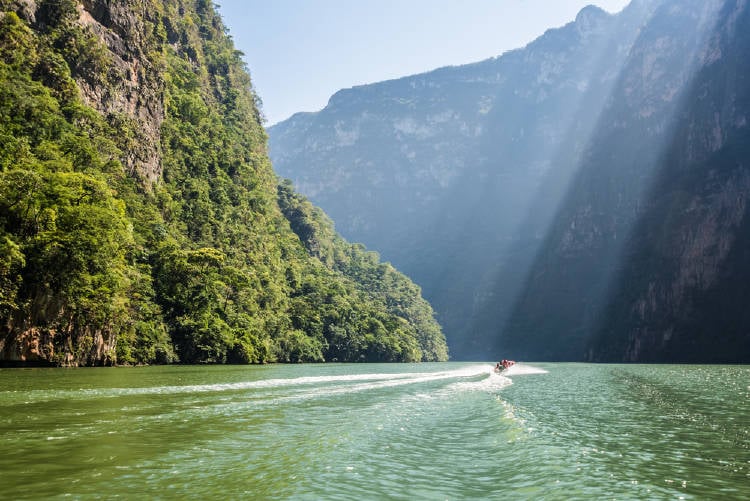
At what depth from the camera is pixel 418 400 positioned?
2880 centimetres

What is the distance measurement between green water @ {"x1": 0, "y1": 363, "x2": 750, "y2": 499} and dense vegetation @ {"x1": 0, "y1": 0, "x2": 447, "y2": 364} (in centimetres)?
1682

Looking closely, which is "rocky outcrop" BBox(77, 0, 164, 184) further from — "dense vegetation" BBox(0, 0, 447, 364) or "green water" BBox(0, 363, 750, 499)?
"green water" BBox(0, 363, 750, 499)

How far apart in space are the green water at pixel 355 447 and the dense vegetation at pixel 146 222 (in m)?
16.8

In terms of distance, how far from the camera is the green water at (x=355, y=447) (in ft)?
37.0

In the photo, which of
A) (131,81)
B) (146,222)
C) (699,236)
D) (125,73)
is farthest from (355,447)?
(699,236)

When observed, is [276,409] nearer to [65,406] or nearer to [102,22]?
[65,406]

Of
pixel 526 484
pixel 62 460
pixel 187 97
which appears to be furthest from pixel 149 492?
pixel 187 97

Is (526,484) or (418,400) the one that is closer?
(526,484)

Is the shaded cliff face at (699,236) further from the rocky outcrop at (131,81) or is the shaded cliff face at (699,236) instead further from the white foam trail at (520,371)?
the rocky outcrop at (131,81)

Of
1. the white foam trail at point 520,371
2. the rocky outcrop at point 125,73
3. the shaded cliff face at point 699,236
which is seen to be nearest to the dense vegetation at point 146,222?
the rocky outcrop at point 125,73

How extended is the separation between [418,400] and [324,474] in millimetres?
16871

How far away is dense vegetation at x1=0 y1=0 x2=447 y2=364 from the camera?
135ft

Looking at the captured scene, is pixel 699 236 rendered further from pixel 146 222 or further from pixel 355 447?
pixel 355 447

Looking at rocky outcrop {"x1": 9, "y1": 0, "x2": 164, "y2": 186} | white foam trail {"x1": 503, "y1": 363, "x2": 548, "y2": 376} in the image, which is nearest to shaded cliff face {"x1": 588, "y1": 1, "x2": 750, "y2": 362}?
white foam trail {"x1": 503, "y1": 363, "x2": 548, "y2": 376}
